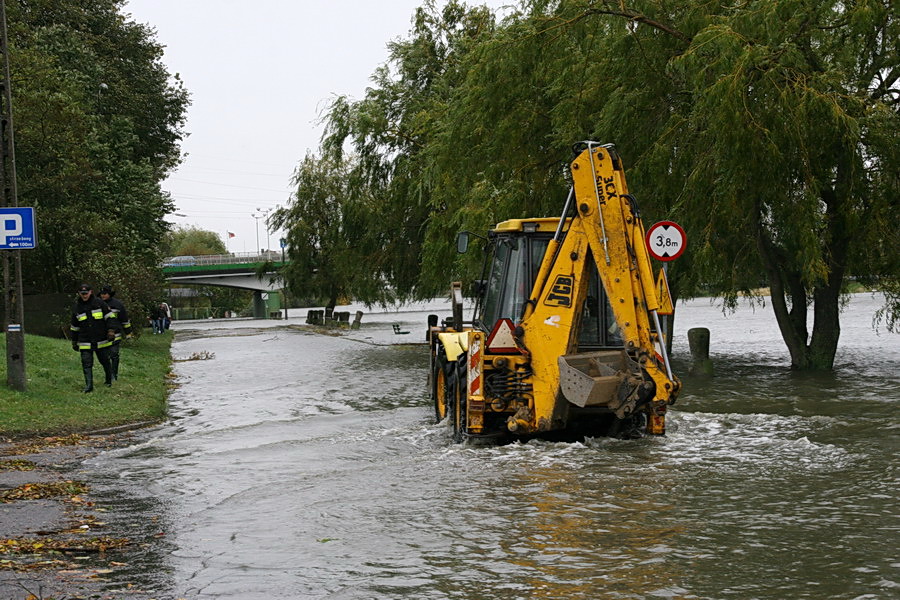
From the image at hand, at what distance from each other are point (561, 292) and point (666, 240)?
6.07 m

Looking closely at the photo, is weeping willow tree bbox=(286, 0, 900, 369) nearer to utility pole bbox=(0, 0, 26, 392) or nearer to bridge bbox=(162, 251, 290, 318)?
utility pole bbox=(0, 0, 26, 392)

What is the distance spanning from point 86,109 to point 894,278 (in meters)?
25.9

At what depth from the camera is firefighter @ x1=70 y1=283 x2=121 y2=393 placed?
58.9 feet

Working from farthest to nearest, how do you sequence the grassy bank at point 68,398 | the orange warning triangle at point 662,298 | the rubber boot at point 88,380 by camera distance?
the rubber boot at point 88,380, the grassy bank at point 68,398, the orange warning triangle at point 662,298

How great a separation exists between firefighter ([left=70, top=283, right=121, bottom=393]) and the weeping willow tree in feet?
24.8

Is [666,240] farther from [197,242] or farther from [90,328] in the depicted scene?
[197,242]

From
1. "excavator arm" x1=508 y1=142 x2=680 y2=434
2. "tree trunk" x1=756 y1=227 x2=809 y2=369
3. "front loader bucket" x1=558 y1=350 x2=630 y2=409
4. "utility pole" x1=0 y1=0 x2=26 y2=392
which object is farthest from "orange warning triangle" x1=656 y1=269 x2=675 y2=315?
"tree trunk" x1=756 y1=227 x2=809 y2=369

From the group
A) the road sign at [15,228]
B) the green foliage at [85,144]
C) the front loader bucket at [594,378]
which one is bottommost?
the front loader bucket at [594,378]

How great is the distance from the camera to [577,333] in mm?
11016

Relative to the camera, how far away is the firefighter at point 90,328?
1794 centimetres

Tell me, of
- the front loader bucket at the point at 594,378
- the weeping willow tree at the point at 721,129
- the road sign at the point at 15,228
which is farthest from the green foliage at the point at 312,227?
the front loader bucket at the point at 594,378

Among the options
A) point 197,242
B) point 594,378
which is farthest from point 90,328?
point 197,242

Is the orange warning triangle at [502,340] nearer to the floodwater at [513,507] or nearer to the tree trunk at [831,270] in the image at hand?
the floodwater at [513,507]

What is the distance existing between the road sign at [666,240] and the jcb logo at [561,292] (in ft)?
19.3
